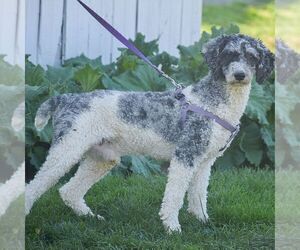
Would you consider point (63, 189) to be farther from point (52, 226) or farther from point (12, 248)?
point (12, 248)

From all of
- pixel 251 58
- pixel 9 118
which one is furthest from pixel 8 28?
pixel 251 58

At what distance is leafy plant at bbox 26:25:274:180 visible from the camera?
5.96m

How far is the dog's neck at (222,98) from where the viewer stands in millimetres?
4633

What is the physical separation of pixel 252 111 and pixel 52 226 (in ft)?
7.81

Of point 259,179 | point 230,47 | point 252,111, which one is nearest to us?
point 230,47

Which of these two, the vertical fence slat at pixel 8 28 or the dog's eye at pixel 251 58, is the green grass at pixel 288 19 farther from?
the vertical fence slat at pixel 8 28

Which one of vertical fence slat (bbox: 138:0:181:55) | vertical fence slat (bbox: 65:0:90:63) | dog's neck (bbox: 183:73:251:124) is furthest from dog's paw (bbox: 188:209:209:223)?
vertical fence slat (bbox: 138:0:181:55)

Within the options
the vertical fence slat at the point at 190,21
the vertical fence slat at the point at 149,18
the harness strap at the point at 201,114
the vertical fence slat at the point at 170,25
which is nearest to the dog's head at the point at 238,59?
the harness strap at the point at 201,114

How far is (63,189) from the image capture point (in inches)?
197

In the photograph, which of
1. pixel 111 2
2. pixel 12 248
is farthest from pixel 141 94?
pixel 111 2

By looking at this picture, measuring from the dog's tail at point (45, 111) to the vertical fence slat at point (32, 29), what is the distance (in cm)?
237

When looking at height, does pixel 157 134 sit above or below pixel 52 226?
above

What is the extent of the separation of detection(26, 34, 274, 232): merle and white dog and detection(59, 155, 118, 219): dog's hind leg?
146mm

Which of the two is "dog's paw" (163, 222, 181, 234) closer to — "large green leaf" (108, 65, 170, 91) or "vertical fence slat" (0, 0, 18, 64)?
"vertical fence slat" (0, 0, 18, 64)
